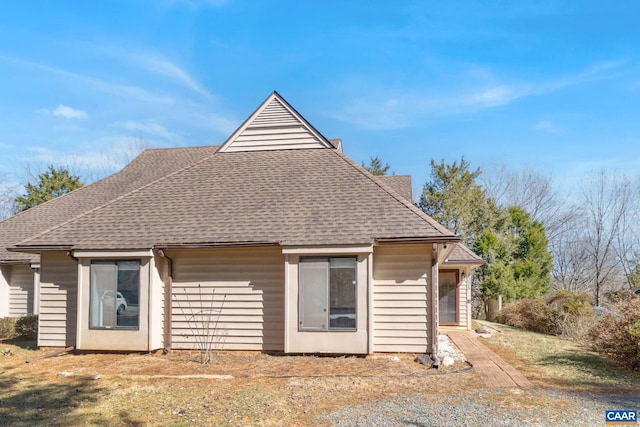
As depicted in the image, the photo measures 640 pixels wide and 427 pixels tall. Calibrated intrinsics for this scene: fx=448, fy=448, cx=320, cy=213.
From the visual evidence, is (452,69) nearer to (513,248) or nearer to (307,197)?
(307,197)

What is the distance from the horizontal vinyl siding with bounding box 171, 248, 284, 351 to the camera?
9.86m

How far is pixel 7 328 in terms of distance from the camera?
1276 centimetres

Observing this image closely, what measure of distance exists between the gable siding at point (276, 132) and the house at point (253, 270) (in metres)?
1.91

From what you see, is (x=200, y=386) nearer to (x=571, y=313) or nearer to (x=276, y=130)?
(x=276, y=130)

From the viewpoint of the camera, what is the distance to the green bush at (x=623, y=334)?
8.30 m

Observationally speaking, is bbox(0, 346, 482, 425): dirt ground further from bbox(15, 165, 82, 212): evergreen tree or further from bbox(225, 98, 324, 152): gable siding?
bbox(15, 165, 82, 212): evergreen tree

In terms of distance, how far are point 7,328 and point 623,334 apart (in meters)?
15.3

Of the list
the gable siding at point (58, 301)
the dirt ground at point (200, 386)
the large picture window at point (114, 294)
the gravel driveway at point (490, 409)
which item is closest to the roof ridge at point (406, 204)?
the dirt ground at point (200, 386)

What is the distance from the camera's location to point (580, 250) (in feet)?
105

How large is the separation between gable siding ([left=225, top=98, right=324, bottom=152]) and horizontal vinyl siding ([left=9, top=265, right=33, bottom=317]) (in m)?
8.29

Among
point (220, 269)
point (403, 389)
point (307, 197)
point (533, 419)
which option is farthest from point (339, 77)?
point (533, 419)

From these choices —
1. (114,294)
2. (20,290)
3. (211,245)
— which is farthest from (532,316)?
(20,290)

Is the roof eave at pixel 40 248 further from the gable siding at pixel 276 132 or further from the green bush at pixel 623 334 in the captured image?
the green bush at pixel 623 334

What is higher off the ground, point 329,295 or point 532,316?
point 329,295
